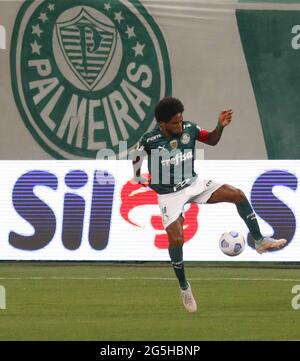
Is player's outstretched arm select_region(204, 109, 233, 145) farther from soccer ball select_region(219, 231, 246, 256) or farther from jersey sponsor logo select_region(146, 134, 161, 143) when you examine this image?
soccer ball select_region(219, 231, 246, 256)

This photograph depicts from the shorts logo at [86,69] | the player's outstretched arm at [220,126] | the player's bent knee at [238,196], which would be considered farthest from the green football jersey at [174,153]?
the shorts logo at [86,69]

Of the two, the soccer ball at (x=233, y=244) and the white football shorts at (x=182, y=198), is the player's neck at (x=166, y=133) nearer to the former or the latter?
the white football shorts at (x=182, y=198)

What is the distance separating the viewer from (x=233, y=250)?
43.9 ft

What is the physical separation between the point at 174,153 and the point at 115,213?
504 cm

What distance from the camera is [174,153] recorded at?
42.9ft

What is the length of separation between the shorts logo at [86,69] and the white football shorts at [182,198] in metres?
5.97

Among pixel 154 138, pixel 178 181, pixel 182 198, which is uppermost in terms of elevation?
pixel 154 138

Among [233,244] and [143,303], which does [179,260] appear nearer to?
[233,244]

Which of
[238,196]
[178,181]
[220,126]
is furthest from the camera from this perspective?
[178,181]

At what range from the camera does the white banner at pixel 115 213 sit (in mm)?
17828

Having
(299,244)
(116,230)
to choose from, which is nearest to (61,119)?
(116,230)

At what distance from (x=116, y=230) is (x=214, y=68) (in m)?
3.01

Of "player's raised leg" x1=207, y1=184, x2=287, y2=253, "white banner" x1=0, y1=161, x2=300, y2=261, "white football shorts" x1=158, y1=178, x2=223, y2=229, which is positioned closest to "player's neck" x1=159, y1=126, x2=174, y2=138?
"white football shorts" x1=158, y1=178, x2=223, y2=229

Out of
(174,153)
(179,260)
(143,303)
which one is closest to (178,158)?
(174,153)
